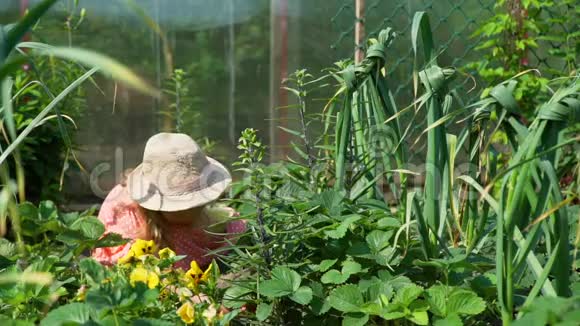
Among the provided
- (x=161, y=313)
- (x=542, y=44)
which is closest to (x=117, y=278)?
(x=161, y=313)

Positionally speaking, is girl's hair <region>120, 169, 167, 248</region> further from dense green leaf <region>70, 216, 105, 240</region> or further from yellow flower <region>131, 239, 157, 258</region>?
yellow flower <region>131, 239, 157, 258</region>

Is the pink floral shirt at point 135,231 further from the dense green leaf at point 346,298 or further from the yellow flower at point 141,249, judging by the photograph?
the dense green leaf at point 346,298

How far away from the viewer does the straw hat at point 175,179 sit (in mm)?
2404

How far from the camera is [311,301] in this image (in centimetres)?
161

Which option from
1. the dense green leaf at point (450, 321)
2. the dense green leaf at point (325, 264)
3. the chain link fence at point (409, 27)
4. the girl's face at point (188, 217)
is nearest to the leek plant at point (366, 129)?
the dense green leaf at point (325, 264)

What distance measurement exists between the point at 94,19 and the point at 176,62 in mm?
560

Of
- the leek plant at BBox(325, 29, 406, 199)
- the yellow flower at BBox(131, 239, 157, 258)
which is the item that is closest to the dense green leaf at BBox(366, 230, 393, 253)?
the leek plant at BBox(325, 29, 406, 199)

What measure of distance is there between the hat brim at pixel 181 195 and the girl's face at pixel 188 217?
0.05m

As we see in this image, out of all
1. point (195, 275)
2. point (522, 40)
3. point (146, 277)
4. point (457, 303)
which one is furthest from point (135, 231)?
point (522, 40)

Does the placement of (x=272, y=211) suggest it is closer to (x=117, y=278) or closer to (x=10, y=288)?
(x=117, y=278)

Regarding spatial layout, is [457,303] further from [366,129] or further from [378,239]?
[366,129]

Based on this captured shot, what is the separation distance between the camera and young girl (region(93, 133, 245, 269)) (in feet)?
7.92

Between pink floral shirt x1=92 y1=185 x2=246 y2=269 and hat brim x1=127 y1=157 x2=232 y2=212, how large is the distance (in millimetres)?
72

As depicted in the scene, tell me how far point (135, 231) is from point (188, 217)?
0.17 meters
